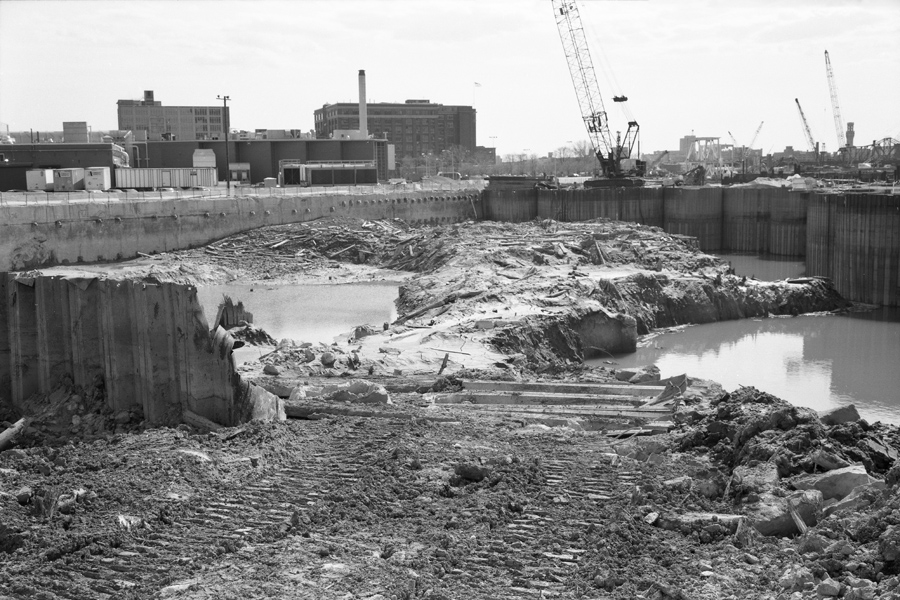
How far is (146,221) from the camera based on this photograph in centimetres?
4594

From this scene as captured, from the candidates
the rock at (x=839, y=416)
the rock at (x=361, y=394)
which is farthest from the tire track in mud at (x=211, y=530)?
the rock at (x=839, y=416)

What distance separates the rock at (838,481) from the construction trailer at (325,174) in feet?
190

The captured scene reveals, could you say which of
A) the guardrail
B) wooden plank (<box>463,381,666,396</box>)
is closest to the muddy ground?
wooden plank (<box>463,381,666,396</box>)

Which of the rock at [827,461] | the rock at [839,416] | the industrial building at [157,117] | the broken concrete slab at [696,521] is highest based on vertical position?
the industrial building at [157,117]

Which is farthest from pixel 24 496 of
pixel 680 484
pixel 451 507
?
pixel 680 484

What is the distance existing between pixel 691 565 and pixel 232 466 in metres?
6.08

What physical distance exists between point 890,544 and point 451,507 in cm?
466

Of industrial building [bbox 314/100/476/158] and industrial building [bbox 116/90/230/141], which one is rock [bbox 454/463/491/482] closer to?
industrial building [bbox 116/90/230/141]

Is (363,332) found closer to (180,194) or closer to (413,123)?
(180,194)

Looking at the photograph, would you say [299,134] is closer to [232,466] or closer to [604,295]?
[604,295]

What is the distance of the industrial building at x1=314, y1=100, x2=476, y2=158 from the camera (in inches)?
6309

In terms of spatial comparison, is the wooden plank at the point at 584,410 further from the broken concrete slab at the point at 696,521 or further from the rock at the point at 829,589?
the rock at the point at 829,589

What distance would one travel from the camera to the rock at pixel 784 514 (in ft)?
33.5

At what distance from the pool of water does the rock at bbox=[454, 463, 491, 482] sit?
53.0 feet
